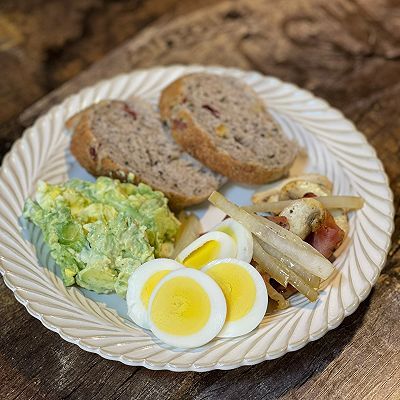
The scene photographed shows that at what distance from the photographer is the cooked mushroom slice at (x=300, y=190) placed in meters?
3.06

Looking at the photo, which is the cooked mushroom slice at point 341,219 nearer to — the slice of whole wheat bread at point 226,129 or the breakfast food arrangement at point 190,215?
the breakfast food arrangement at point 190,215

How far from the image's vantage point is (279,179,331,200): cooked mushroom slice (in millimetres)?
3057

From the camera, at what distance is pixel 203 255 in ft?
9.02

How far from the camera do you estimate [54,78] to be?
16.0ft

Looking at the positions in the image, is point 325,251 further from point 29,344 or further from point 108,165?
point 29,344

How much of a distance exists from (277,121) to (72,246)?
1550mm

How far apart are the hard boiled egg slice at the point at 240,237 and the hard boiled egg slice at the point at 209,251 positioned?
0.10 feet

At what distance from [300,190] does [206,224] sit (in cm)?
52

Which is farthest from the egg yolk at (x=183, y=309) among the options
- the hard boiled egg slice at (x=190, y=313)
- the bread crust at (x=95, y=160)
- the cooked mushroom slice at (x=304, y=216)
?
the bread crust at (x=95, y=160)

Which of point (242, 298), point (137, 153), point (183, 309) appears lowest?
point (242, 298)

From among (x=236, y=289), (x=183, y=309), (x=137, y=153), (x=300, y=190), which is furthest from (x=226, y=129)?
(x=183, y=309)

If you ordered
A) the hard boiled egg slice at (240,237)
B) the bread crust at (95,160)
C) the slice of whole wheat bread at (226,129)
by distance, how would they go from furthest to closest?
the slice of whole wheat bread at (226,129)
the bread crust at (95,160)
the hard boiled egg slice at (240,237)

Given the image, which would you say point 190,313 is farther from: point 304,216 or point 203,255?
point 304,216

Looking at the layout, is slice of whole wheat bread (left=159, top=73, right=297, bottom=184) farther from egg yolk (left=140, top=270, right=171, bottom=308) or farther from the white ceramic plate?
egg yolk (left=140, top=270, right=171, bottom=308)
